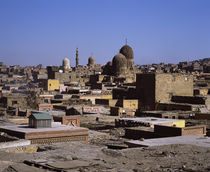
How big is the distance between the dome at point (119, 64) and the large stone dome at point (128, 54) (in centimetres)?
228

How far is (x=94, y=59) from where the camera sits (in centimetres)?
10156

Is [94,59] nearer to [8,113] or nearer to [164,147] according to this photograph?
[8,113]

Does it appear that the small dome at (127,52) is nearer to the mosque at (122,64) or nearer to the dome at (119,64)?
the mosque at (122,64)

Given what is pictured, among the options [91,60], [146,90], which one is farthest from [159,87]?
[91,60]

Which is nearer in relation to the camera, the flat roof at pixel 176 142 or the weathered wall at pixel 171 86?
the flat roof at pixel 176 142

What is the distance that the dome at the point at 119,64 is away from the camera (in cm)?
5841

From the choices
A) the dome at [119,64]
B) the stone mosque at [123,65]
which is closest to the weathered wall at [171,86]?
the stone mosque at [123,65]

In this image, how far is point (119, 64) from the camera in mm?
59062

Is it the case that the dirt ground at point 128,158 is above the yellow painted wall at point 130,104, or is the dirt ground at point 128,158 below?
below

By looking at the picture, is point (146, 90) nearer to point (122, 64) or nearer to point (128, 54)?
point (122, 64)

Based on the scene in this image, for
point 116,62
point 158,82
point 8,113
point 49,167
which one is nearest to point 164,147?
point 49,167

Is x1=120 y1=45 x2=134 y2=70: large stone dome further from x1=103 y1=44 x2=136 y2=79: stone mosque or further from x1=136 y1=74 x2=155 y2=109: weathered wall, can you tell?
x1=136 y1=74 x2=155 y2=109: weathered wall

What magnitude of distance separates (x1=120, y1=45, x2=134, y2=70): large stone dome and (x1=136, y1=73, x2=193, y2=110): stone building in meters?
28.1

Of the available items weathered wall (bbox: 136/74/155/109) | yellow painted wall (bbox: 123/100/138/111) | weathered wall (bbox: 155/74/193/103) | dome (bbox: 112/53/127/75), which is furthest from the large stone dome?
yellow painted wall (bbox: 123/100/138/111)
